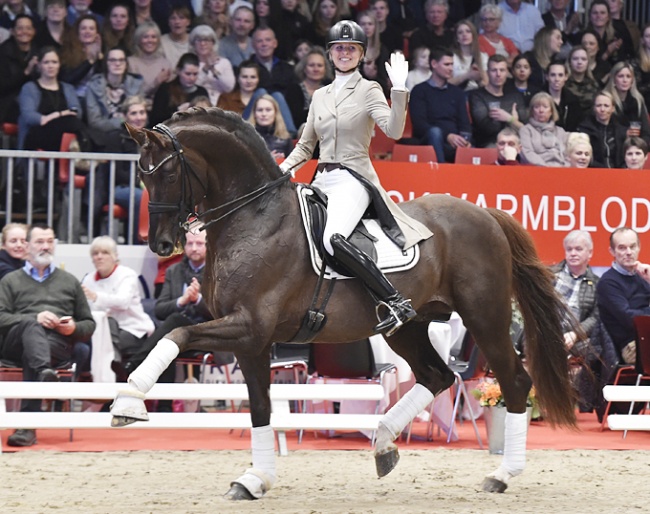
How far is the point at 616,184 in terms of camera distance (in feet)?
37.9

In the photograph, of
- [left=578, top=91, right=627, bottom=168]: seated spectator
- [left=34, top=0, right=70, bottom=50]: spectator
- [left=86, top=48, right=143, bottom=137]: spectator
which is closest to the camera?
[left=86, top=48, right=143, bottom=137]: spectator

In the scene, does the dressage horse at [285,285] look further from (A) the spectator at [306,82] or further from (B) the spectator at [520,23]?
(B) the spectator at [520,23]

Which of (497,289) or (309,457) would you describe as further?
(309,457)

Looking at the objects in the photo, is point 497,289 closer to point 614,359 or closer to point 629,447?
point 629,447

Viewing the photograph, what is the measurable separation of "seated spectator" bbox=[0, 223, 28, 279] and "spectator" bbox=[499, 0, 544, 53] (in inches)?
298

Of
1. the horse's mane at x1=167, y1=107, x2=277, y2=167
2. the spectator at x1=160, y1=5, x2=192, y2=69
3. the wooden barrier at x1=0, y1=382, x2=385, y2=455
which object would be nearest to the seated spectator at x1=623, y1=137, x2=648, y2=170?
the spectator at x1=160, y1=5, x2=192, y2=69

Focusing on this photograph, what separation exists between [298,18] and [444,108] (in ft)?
7.15

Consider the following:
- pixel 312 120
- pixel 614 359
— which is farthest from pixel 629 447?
pixel 312 120

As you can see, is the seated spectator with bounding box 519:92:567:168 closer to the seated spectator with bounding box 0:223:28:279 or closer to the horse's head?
the seated spectator with bounding box 0:223:28:279

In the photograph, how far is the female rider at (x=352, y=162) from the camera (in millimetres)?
6480

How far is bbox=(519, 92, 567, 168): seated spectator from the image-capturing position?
1304cm

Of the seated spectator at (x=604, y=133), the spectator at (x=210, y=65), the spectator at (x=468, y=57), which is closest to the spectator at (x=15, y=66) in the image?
the spectator at (x=210, y=65)

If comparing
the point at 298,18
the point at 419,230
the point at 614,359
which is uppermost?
the point at 298,18

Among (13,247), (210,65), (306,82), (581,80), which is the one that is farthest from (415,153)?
(13,247)
